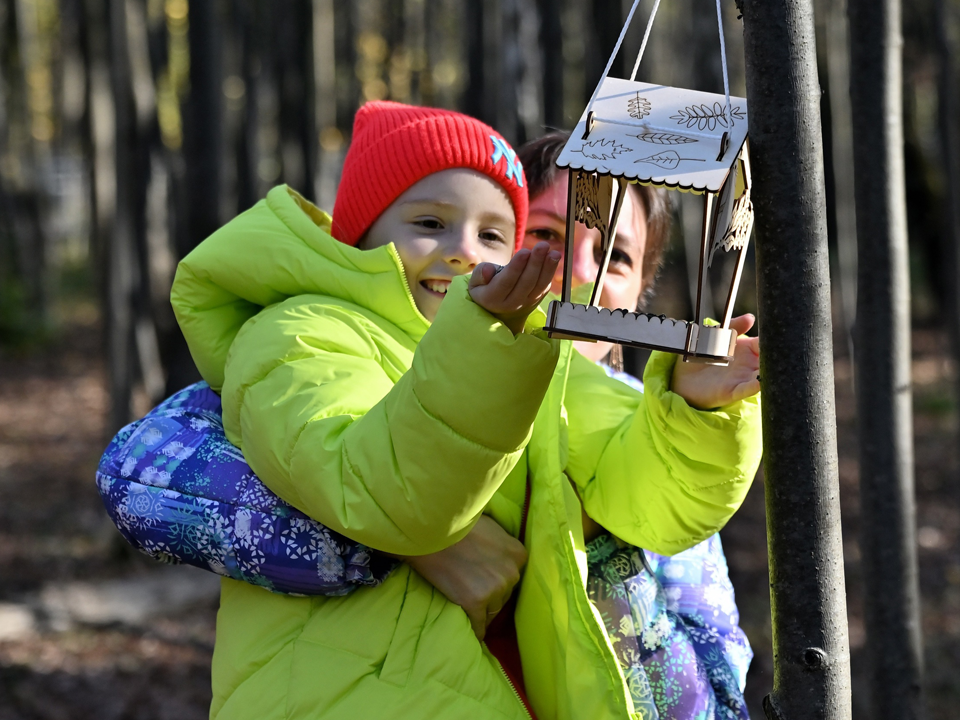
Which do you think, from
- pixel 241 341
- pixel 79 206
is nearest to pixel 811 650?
pixel 241 341

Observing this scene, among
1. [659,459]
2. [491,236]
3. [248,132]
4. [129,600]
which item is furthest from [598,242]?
[248,132]

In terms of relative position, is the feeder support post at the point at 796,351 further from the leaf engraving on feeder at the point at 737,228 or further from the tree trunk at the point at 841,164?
the tree trunk at the point at 841,164

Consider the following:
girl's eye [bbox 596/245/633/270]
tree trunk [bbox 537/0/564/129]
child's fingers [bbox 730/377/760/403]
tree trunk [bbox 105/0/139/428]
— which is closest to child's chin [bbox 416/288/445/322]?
girl's eye [bbox 596/245/633/270]

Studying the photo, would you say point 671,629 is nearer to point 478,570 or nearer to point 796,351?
point 478,570

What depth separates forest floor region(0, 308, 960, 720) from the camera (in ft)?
17.6

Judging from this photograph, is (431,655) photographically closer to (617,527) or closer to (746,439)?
(617,527)

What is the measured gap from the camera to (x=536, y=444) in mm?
1785

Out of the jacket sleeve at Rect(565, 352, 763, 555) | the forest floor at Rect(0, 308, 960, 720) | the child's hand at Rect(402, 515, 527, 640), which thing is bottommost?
the forest floor at Rect(0, 308, 960, 720)

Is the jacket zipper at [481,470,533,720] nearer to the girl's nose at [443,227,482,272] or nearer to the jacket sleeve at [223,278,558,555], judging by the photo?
the jacket sleeve at [223,278,558,555]

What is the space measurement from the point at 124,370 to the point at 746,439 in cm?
644

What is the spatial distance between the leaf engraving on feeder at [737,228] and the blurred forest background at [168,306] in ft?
3.68

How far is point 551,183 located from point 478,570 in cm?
109

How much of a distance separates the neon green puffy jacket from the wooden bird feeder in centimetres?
11

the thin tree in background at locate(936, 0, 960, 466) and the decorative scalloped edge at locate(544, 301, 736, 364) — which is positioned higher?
the decorative scalloped edge at locate(544, 301, 736, 364)
